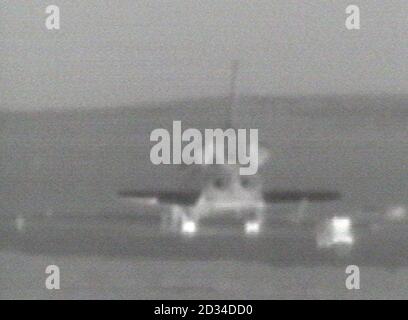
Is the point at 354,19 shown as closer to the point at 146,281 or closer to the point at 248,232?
the point at 248,232

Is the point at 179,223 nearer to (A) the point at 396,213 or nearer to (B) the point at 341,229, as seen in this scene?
(B) the point at 341,229

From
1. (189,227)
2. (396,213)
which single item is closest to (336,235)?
(396,213)

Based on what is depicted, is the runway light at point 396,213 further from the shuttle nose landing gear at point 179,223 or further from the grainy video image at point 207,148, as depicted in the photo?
the shuttle nose landing gear at point 179,223

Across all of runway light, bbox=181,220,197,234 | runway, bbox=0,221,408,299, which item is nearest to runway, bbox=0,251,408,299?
runway, bbox=0,221,408,299

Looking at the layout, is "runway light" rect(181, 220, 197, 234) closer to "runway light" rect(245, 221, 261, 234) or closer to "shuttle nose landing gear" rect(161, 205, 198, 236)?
"shuttle nose landing gear" rect(161, 205, 198, 236)
